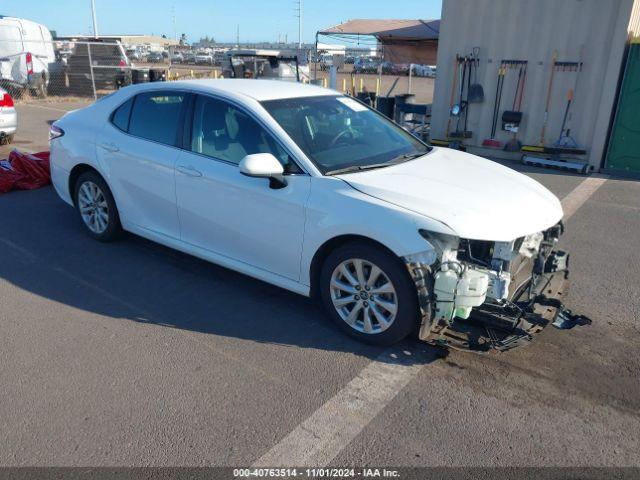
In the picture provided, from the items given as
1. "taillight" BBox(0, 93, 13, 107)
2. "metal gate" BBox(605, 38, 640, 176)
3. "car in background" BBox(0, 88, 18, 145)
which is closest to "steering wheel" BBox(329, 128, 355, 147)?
"metal gate" BBox(605, 38, 640, 176)

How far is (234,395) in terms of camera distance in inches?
125

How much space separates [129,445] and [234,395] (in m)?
0.64

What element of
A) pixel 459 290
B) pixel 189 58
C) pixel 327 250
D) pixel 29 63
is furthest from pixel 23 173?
pixel 189 58

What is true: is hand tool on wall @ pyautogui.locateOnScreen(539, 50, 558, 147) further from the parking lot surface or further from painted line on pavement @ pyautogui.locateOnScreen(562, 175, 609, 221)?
the parking lot surface

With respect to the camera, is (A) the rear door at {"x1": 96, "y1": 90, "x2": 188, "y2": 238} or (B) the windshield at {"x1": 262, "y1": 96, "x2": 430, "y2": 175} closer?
(B) the windshield at {"x1": 262, "y1": 96, "x2": 430, "y2": 175}

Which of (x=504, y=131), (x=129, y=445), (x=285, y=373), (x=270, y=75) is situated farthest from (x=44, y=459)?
(x=270, y=75)

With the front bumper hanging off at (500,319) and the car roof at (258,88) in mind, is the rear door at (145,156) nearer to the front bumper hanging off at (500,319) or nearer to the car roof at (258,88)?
the car roof at (258,88)

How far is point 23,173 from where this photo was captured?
7629mm

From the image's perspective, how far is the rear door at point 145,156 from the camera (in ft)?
15.0

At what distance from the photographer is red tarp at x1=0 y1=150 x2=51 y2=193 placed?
7398 millimetres

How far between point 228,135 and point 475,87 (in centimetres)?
794

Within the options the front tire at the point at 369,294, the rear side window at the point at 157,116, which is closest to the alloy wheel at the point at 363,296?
the front tire at the point at 369,294

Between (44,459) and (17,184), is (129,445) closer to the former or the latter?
(44,459)

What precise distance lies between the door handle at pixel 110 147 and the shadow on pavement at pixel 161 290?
3.17ft
